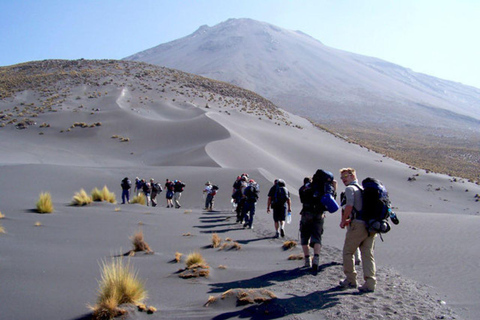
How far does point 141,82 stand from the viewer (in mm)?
56688

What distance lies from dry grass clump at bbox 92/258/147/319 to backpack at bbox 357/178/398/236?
312cm

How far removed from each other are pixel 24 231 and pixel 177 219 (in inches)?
201

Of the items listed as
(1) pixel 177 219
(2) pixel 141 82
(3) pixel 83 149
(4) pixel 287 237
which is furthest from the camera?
(2) pixel 141 82

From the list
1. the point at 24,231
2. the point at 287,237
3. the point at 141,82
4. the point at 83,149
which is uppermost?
the point at 141,82

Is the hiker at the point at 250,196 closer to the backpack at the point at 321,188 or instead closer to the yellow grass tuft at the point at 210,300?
the backpack at the point at 321,188

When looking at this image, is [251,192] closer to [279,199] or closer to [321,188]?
[279,199]

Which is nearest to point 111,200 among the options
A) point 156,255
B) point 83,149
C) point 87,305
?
point 156,255

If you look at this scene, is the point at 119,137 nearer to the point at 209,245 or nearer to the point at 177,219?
the point at 177,219

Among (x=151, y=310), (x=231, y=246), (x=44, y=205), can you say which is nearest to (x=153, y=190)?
(x=44, y=205)

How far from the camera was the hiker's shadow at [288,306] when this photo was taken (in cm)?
420

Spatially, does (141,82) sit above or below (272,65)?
below

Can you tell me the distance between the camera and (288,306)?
4504 mm

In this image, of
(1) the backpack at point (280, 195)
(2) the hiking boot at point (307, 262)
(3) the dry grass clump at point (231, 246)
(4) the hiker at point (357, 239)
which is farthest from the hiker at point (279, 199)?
(4) the hiker at point (357, 239)

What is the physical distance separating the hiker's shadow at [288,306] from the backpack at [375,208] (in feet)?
3.47
